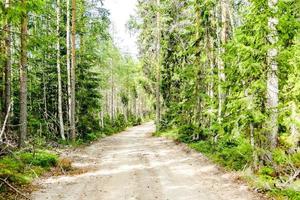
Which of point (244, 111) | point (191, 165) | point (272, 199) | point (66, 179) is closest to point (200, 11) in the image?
point (191, 165)

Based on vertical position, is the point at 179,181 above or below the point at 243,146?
below

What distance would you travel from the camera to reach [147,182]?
38.5 ft

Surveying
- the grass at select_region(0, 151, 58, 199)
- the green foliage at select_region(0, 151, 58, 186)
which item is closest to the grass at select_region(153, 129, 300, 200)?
the grass at select_region(0, 151, 58, 199)

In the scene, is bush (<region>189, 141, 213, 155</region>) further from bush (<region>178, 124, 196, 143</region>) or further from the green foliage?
the green foliage

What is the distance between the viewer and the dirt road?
33.1 ft

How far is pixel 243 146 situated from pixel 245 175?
1.18 m

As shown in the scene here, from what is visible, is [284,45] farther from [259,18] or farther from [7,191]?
[7,191]

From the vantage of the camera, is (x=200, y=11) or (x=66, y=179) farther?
(x=200, y=11)

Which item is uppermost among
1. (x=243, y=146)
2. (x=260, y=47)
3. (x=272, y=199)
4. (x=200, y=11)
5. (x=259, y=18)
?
(x=200, y=11)

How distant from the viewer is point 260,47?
35.8ft

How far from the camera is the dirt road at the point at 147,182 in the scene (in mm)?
10102

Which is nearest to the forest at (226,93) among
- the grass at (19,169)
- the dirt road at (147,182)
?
the grass at (19,169)

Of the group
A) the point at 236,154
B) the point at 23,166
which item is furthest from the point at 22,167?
the point at 236,154

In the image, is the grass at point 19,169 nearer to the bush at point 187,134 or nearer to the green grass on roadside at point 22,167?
the green grass on roadside at point 22,167
